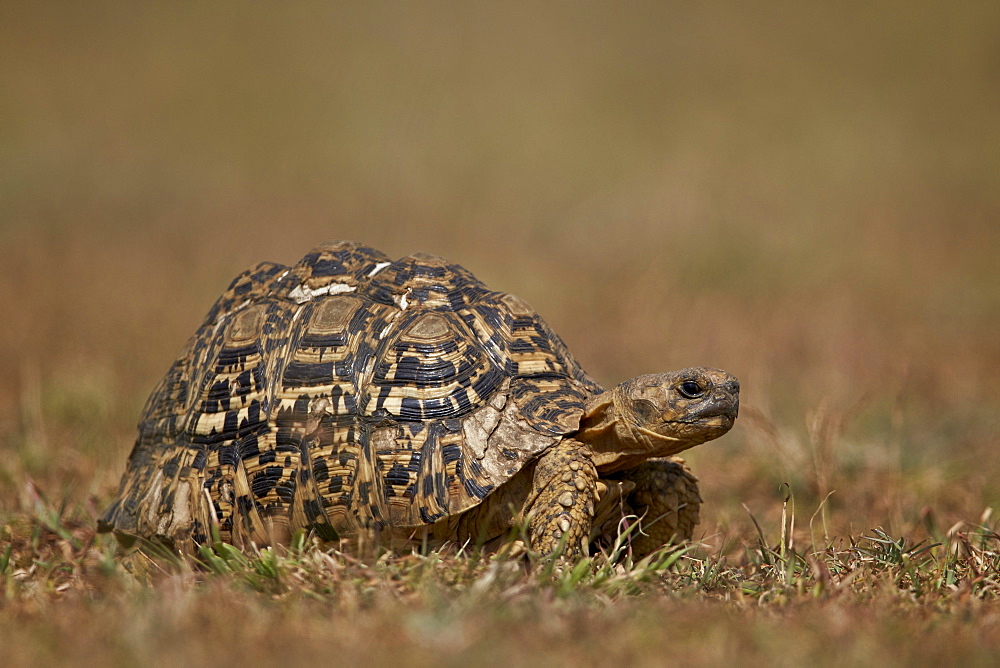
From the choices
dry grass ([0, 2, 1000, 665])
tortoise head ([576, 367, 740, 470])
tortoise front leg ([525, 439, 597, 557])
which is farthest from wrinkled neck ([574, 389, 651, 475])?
dry grass ([0, 2, 1000, 665])

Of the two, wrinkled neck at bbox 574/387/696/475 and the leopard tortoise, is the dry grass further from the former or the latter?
wrinkled neck at bbox 574/387/696/475

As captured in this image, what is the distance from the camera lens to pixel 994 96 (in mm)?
22828

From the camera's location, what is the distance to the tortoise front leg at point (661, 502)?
3.70 meters

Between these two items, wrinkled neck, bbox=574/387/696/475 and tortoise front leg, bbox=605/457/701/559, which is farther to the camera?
tortoise front leg, bbox=605/457/701/559

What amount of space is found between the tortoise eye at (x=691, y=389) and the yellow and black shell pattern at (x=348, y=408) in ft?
1.35

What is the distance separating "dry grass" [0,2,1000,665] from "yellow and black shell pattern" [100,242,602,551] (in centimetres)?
32

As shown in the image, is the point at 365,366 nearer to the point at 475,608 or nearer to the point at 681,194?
the point at 475,608

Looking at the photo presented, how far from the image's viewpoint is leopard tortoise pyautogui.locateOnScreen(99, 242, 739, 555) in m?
3.29

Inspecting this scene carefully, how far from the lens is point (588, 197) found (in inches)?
657

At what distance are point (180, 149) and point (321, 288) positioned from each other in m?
16.2

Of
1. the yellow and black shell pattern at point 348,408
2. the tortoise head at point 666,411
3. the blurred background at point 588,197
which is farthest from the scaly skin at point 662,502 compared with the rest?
the yellow and black shell pattern at point 348,408

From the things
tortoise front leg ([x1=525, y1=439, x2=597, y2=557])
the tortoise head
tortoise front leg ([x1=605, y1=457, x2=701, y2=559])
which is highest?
the tortoise head

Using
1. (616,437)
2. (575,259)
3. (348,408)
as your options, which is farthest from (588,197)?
(348,408)

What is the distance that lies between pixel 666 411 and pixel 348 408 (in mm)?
1240
